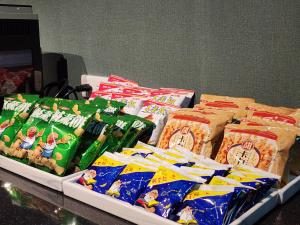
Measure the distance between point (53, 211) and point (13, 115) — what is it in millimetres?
455

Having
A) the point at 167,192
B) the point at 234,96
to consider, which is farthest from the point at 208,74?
the point at 167,192

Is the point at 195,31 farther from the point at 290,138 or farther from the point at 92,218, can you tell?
the point at 92,218

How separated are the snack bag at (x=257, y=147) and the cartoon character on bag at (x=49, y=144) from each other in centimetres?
40

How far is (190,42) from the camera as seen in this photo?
1.27 meters

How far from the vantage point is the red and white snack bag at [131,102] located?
4.18ft

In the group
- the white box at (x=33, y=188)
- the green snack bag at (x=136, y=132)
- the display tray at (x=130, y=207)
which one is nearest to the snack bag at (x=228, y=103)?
the green snack bag at (x=136, y=132)

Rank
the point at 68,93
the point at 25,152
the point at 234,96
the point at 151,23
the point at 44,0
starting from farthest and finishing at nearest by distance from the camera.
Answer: the point at 44,0 < the point at 68,93 < the point at 151,23 < the point at 234,96 < the point at 25,152

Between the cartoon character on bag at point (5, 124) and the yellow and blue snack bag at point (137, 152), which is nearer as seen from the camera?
the yellow and blue snack bag at point (137, 152)

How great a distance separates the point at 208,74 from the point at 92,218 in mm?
633

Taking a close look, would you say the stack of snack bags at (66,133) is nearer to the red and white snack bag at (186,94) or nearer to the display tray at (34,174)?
the display tray at (34,174)

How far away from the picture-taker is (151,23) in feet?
4.49

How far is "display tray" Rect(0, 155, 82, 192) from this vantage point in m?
0.96

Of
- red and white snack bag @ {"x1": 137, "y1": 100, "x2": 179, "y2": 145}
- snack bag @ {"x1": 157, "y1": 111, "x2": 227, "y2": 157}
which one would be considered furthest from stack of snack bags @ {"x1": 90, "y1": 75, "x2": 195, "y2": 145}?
snack bag @ {"x1": 157, "y1": 111, "x2": 227, "y2": 157}

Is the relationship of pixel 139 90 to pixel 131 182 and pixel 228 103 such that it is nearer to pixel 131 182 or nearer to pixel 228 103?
pixel 228 103
